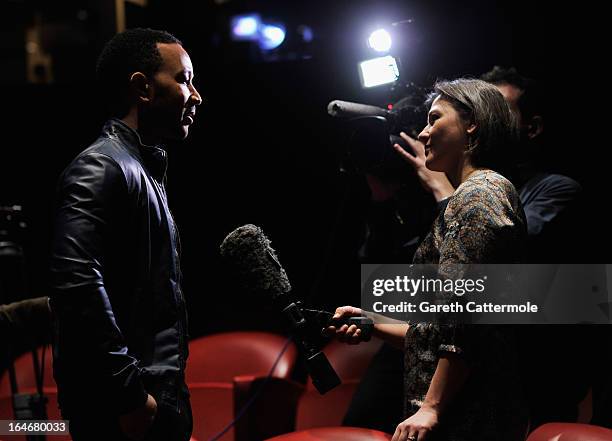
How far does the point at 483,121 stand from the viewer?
1.61m

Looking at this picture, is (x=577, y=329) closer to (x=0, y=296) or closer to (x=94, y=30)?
(x=0, y=296)

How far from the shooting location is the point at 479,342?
4.72 feet

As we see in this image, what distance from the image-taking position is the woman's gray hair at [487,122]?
161 centimetres

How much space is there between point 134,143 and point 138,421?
600mm

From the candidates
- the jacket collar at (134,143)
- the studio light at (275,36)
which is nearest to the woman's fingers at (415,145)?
the jacket collar at (134,143)

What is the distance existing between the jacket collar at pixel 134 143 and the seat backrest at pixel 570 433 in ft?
4.16

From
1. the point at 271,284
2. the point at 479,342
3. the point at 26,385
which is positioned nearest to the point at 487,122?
the point at 479,342

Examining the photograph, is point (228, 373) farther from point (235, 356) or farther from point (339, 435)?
point (339, 435)

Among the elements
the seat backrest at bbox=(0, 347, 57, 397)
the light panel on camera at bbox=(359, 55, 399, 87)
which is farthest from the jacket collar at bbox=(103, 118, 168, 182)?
the seat backrest at bbox=(0, 347, 57, 397)

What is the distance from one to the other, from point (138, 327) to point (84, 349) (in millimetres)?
144

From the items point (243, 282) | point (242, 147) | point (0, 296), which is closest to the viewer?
point (243, 282)

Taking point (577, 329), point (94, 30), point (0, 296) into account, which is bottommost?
point (577, 329)

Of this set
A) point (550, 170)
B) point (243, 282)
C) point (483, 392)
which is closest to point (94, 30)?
point (550, 170)

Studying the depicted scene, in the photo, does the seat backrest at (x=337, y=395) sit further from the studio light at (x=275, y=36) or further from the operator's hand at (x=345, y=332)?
the studio light at (x=275, y=36)
